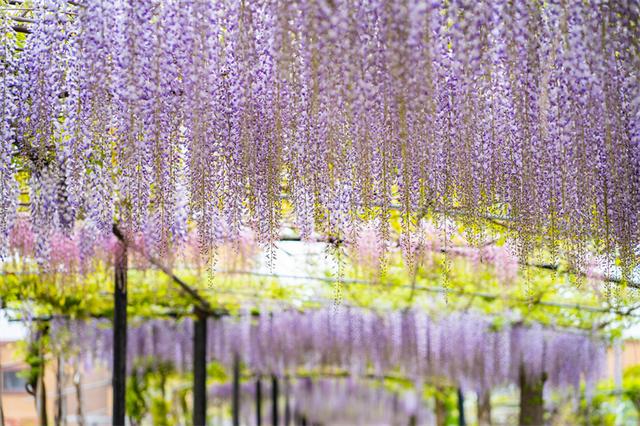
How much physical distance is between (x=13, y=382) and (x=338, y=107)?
8027 millimetres

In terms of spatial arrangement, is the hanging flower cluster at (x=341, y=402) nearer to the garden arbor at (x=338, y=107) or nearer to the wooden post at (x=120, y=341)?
the wooden post at (x=120, y=341)

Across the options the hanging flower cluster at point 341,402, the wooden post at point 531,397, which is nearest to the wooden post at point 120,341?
the wooden post at point 531,397

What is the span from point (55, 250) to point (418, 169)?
3716mm

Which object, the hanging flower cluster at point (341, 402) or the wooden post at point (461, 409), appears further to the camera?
the hanging flower cluster at point (341, 402)

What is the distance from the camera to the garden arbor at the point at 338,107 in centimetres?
290

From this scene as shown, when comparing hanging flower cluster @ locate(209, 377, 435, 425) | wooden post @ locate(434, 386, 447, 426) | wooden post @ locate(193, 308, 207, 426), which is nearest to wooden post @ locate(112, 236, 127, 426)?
wooden post @ locate(193, 308, 207, 426)

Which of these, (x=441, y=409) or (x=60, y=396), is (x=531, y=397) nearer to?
(x=60, y=396)

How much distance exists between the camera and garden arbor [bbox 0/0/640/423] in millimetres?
2898

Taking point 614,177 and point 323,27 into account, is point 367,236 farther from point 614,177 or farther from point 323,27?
point 323,27

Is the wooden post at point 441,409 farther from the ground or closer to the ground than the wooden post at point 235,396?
closer to the ground

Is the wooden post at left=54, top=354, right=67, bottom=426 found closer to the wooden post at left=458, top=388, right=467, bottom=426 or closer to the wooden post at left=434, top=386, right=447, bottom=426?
the wooden post at left=458, top=388, right=467, bottom=426

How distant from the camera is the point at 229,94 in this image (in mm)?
3564

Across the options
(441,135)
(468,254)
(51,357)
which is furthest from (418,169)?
(51,357)

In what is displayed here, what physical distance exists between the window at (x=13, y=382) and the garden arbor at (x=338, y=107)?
6.35m
